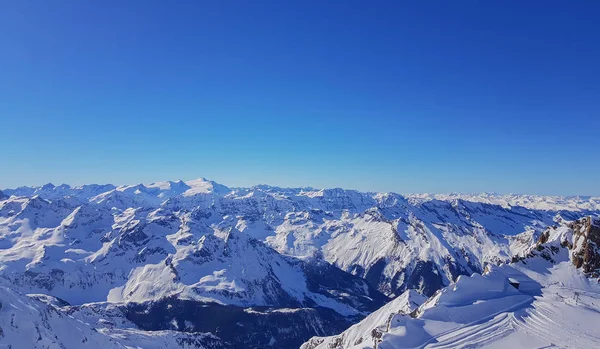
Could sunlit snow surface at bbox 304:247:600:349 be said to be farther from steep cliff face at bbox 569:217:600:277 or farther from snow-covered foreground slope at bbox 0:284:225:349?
snow-covered foreground slope at bbox 0:284:225:349

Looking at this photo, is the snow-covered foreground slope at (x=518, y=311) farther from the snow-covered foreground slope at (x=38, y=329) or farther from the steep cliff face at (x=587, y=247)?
the snow-covered foreground slope at (x=38, y=329)

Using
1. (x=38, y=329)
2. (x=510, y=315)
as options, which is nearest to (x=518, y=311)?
(x=510, y=315)

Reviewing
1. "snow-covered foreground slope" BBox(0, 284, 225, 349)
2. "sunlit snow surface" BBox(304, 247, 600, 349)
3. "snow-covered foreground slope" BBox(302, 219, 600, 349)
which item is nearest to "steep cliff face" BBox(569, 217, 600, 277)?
"snow-covered foreground slope" BBox(302, 219, 600, 349)

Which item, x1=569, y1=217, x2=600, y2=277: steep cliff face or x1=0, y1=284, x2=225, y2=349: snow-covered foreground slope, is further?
x1=0, y1=284, x2=225, y2=349: snow-covered foreground slope

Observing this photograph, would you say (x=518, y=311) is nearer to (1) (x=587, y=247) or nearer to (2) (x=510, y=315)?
(2) (x=510, y=315)

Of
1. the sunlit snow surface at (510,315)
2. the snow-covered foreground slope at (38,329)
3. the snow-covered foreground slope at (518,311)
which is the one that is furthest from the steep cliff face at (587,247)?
the snow-covered foreground slope at (38,329)

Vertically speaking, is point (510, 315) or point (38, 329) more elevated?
point (510, 315)

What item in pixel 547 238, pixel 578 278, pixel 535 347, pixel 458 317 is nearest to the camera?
pixel 535 347

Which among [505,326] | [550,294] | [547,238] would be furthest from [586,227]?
[505,326]

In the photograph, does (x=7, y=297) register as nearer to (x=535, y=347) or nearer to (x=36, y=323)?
(x=36, y=323)
